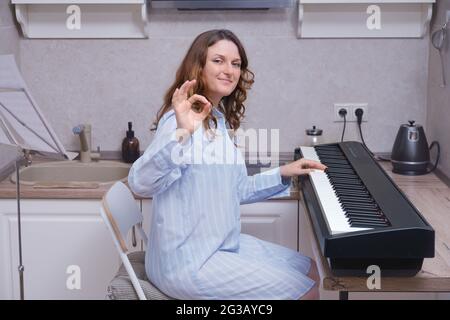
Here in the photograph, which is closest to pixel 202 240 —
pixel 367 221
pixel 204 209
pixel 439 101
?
pixel 204 209

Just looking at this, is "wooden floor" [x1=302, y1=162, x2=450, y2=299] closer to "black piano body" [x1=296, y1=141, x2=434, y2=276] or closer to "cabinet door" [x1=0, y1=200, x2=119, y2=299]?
"black piano body" [x1=296, y1=141, x2=434, y2=276]

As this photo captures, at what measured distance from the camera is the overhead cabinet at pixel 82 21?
2877mm

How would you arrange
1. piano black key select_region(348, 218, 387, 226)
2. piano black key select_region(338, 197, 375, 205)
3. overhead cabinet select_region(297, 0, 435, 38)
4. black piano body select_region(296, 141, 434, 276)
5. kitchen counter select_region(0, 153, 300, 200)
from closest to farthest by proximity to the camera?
black piano body select_region(296, 141, 434, 276)
piano black key select_region(348, 218, 387, 226)
piano black key select_region(338, 197, 375, 205)
kitchen counter select_region(0, 153, 300, 200)
overhead cabinet select_region(297, 0, 435, 38)

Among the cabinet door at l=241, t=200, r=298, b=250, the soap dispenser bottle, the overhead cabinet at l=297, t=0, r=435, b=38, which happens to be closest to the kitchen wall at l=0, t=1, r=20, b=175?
the soap dispenser bottle

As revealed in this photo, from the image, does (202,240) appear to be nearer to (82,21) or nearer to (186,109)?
(186,109)

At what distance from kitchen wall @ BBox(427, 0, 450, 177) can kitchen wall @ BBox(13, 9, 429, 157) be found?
2.6 inches

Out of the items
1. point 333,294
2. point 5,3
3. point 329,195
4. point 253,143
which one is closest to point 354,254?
point 329,195

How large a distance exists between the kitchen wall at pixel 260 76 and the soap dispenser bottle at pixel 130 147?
75 millimetres

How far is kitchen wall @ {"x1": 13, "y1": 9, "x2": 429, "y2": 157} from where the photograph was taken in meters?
2.90

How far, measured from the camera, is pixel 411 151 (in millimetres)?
2654

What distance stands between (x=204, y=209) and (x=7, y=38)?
1333mm

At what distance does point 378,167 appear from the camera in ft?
7.49

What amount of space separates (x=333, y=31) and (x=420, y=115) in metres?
0.51

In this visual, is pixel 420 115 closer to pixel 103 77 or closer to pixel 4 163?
pixel 103 77
